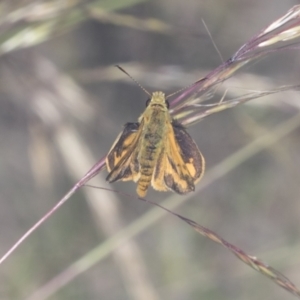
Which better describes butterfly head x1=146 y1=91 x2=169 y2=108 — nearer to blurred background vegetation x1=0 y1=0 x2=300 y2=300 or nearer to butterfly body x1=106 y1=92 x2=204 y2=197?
butterfly body x1=106 y1=92 x2=204 y2=197

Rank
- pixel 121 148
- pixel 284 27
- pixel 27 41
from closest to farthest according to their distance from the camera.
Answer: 1. pixel 284 27
2. pixel 121 148
3. pixel 27 41

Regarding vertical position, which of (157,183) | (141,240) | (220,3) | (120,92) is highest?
(220,3)

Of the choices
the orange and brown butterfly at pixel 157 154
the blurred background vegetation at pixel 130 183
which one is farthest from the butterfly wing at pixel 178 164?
the blurred background vegetation at pixel 130 183

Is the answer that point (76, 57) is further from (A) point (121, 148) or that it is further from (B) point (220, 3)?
(A) point (121, 148)

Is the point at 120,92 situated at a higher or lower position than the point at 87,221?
higher

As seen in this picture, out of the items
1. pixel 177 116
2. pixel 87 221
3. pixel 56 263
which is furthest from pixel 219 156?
pixel 177 116

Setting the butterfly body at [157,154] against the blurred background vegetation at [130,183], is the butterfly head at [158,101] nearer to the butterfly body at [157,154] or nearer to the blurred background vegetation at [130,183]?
the butterfly body at [157,154]

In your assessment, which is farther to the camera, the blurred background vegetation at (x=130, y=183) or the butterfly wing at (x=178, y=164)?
the blurred background vegetation at (x=130, y=183)
